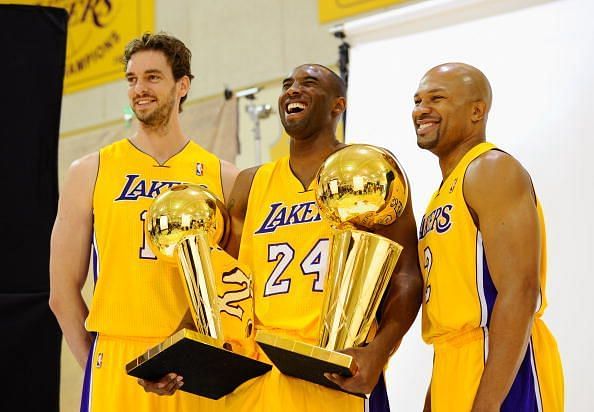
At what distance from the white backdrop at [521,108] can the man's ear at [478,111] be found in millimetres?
1194

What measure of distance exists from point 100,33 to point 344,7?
3149 millimetres

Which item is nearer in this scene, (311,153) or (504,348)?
(504,348)

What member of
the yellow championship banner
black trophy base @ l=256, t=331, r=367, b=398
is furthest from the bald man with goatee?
the yellow championship banner

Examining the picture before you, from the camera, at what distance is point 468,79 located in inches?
116

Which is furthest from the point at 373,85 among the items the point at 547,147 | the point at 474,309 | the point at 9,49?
the point at 474,309

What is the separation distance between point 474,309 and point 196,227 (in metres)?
0.93

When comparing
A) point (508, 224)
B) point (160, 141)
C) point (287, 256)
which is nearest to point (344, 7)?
point (160, 141)

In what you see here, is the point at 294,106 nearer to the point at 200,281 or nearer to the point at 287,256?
the point at 287,256

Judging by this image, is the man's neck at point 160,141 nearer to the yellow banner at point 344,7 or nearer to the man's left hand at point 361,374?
the man's left hand at point 361,374

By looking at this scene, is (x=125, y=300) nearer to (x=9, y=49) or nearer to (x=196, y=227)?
(x=196, y=227)

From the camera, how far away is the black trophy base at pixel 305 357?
240 cm

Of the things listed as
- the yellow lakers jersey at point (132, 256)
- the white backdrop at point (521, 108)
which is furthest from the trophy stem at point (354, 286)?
the white backdrop at point (521, 108)

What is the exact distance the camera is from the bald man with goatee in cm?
254

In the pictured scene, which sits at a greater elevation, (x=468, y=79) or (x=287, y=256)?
(x=468, y=79)
